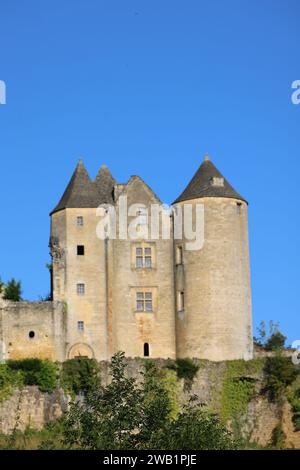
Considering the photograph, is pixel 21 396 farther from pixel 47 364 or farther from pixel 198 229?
pixel 198 229

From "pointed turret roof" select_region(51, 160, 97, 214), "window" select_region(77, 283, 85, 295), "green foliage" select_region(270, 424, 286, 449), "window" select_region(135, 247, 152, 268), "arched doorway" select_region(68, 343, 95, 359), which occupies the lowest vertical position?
"green foliage" select_region(270, 424, 286, 449)

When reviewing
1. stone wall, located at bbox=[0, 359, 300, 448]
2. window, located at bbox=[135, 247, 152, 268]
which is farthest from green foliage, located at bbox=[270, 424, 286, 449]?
window, located at bbox=[135, 247, 152, 268]

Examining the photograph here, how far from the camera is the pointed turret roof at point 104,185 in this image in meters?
65.4

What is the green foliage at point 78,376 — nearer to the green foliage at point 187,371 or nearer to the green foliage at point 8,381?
the green foliage at point 8,381

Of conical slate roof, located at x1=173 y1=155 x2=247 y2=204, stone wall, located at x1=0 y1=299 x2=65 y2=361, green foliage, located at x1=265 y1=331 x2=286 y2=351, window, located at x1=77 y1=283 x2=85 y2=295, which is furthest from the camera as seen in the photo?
green foliage, located at x1=265 y1=331 x2=286 y2=351

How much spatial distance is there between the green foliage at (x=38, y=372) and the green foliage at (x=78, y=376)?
0.52 metres

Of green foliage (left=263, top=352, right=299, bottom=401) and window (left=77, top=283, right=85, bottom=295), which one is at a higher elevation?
window (left=77, top=283, right=85, bottom=295)

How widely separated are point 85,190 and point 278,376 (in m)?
14.5

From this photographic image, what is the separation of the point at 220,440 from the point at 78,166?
32.4m

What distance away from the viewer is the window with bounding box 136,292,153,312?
6419 cm

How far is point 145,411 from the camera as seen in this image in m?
35.9

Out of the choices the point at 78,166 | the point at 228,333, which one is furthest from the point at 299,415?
the point at 78,166

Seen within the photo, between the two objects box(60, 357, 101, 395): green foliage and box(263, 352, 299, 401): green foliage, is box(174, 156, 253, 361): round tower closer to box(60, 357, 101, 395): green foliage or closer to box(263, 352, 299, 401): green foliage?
box(263, 352, 299, 401): green foliage

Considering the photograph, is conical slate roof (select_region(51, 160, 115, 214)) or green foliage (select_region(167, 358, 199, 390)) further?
conical slate roof (select_region(51, 160, 115, 214))
